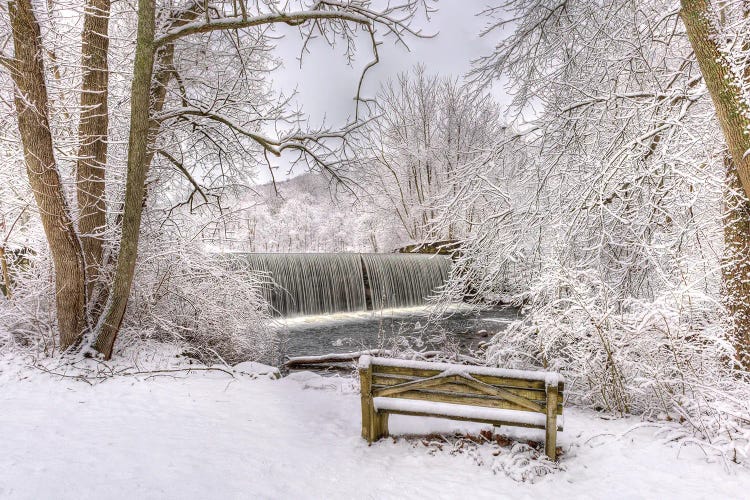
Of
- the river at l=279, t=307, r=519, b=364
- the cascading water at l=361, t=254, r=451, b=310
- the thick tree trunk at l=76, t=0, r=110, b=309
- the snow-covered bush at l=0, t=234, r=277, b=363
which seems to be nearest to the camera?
the thick tree trunk at l=76, t=0, r=110, b=309

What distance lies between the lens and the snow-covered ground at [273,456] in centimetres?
273

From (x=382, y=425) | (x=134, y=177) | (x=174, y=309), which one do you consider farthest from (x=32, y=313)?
(x=382, y=425)

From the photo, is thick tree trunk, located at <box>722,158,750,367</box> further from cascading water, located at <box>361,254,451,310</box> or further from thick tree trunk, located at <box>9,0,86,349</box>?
cascading water, located at <box>361,254,451,310</box>

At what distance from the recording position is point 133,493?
2.54m

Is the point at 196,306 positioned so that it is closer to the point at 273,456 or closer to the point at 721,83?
the point at 273,456

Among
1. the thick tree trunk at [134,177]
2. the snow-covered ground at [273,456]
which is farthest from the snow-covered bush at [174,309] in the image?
the snow-covered ground at [273,456]

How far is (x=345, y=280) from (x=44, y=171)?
35.1 ft

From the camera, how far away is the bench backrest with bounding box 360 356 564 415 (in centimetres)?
334

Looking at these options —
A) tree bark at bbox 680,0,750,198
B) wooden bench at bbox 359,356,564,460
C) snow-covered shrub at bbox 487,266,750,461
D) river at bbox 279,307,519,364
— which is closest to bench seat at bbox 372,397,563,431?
wooden bench at bbox 359,356,564,460

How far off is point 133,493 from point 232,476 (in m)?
0.61

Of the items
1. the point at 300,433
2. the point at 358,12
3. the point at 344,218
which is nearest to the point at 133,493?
the point at 300,433

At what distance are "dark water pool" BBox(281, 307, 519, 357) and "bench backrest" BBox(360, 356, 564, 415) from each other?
4968 millimetres

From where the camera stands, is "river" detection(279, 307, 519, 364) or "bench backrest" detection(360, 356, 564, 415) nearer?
"bench backrest" detection(360, 356, 564, 415)

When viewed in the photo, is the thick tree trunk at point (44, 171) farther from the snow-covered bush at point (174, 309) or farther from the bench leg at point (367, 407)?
the bench leg at point (367, 407)
